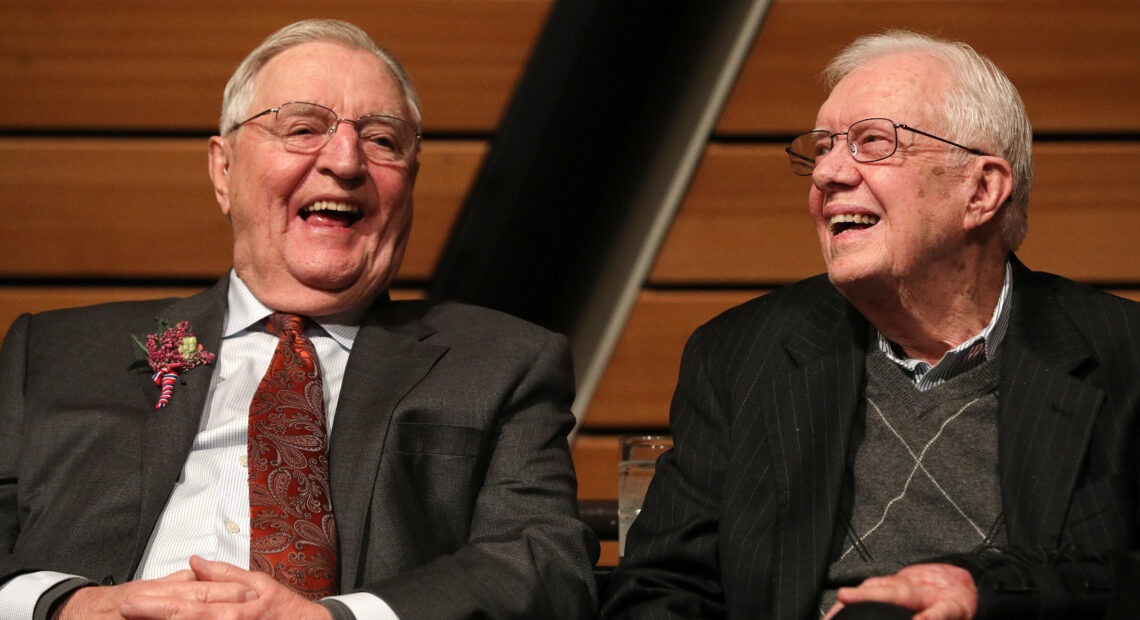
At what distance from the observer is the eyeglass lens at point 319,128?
7.15ft

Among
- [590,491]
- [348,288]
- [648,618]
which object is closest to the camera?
[648,618]

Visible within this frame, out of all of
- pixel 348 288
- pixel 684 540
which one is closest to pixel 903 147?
pixel 684 540

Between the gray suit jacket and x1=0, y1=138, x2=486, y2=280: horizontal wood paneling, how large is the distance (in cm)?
124

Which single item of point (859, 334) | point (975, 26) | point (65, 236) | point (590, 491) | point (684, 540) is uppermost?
point (975, 26)

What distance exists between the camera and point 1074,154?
11.0ft

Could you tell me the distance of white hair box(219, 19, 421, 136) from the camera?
2256mm

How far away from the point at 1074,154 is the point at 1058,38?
0.31 meters

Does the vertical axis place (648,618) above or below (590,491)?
above

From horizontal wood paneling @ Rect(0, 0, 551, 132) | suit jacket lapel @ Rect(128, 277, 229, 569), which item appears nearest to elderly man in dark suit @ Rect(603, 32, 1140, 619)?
suit jacket lapel @ Rect(128, 277, 229, 569)

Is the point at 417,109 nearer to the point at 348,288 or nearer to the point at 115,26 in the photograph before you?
the point at 348,288

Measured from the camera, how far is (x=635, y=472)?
224 centimetres

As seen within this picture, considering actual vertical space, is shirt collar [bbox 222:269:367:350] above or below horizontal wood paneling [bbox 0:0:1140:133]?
below

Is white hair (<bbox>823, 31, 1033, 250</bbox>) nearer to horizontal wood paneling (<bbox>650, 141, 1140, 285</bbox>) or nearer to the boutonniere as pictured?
the boutonniere

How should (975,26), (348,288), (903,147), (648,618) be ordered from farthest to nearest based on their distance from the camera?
(975,26) < (348,288) < (903,147) < (648,618)
